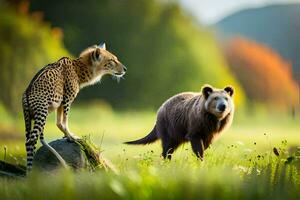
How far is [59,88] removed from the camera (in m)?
7.47

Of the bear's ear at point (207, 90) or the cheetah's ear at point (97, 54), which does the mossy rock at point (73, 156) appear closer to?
the cheetah's ear at point (97, 54)

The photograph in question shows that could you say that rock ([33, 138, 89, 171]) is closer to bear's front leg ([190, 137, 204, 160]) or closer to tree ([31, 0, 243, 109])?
bear's front leg ([190, 137, 204, 160])

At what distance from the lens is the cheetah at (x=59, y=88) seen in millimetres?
7215

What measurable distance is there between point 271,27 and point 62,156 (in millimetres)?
12738

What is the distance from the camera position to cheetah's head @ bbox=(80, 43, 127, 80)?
808cm

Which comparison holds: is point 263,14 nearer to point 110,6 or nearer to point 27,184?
point 110,6

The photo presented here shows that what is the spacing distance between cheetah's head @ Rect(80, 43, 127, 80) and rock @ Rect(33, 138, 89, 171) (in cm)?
98

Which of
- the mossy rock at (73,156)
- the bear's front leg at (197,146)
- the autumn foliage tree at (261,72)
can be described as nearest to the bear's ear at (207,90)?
the bear's front leg at (197,146)

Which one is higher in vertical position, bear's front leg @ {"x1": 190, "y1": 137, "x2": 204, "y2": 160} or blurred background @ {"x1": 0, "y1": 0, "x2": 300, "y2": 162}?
blurred background @ {"x1": 0, "y1": 0, "x2": 300, "y2": 162}

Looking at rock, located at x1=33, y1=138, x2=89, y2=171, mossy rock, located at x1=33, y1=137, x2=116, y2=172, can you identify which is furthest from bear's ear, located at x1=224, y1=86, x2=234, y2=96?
rock, located at x1=33, y1=138, x2=89, y2=171

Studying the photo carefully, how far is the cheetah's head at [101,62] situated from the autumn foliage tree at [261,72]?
1004 cm

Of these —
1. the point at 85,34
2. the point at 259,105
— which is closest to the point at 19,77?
the point at 85,34

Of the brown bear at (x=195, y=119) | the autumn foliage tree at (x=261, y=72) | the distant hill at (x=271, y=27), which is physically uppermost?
the distant hill at (x=271, y=27)

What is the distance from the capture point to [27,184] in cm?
595
